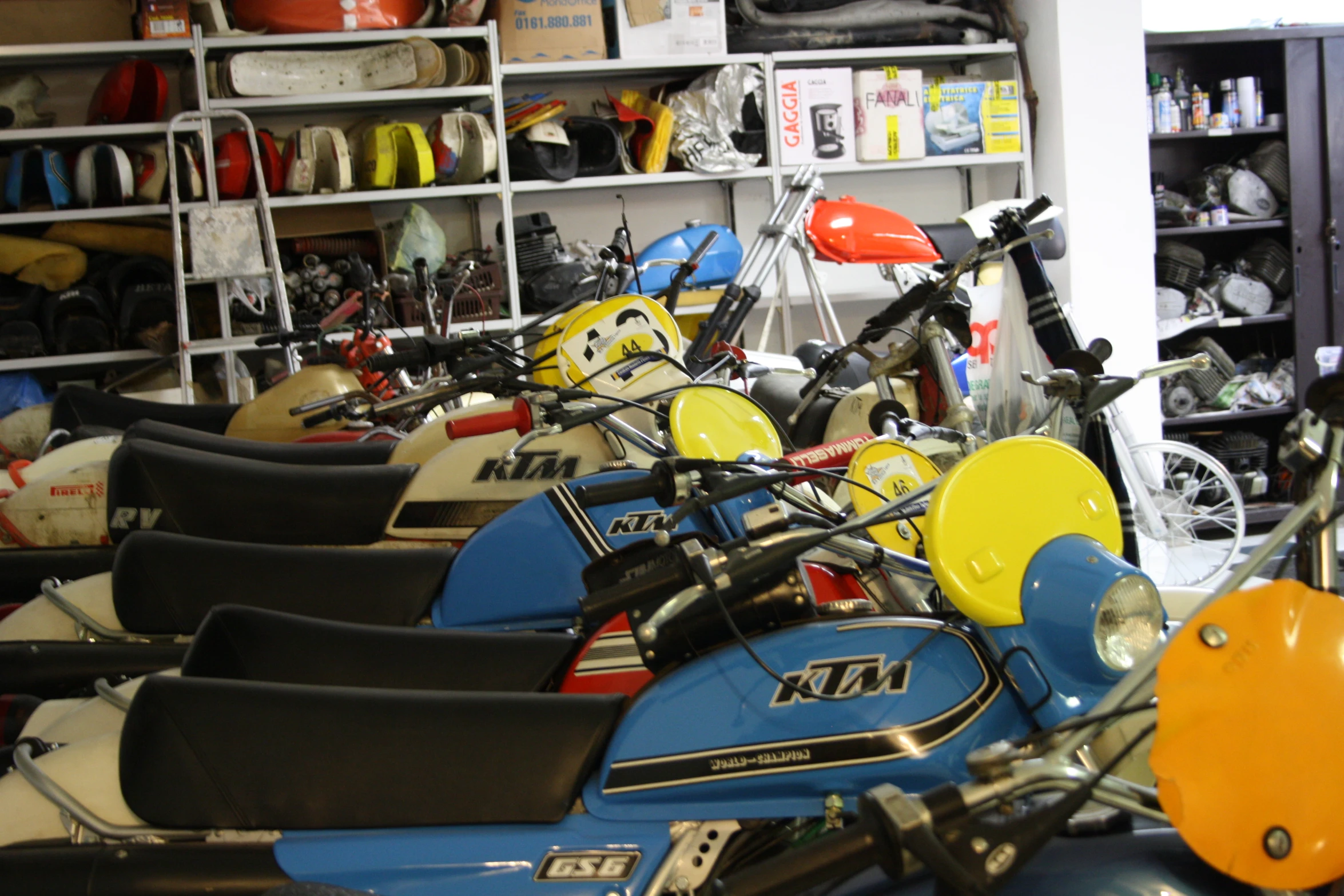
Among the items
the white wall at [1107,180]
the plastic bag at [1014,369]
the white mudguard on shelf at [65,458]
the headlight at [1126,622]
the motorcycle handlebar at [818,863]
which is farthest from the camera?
the white wall at [1107,180]

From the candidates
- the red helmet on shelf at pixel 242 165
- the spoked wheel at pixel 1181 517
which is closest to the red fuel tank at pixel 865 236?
the spoked wheel at pixel 1181 517

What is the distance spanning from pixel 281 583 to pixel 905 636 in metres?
0.99

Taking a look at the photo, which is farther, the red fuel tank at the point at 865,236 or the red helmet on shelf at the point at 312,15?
the red helmet on shelf at the point at 312,15

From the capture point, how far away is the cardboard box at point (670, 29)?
4594 millimetres

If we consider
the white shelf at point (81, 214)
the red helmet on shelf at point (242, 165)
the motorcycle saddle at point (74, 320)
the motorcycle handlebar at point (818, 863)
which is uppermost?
the red helmet on shelf at point (242, 165)

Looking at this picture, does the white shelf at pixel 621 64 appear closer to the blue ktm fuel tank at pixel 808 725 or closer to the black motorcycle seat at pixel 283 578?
the black motorcycle seat at pixel 283 578

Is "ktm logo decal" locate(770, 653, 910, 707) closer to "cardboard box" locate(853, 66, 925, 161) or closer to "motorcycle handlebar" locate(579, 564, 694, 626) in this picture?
"motorcycle handlebar" locate(579, 564, 694, 626)

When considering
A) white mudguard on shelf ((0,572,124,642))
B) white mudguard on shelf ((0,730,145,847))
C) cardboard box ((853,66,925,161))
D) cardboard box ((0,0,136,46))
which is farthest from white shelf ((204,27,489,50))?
white mudguard on shelf ((0,730,145,847))

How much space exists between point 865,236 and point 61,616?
2265 mm

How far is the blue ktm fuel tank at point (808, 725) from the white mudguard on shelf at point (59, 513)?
1896 millimetres

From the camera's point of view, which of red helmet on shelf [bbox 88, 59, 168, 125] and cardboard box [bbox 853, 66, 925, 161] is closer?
red helmet on shelf [bbox 88, 59, 168, 125]

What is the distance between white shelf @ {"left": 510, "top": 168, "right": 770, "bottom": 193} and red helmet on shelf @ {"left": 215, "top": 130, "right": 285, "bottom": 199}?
937 millimetres

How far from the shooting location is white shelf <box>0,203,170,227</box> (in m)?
4.14

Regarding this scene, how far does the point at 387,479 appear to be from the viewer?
1.92 meters
